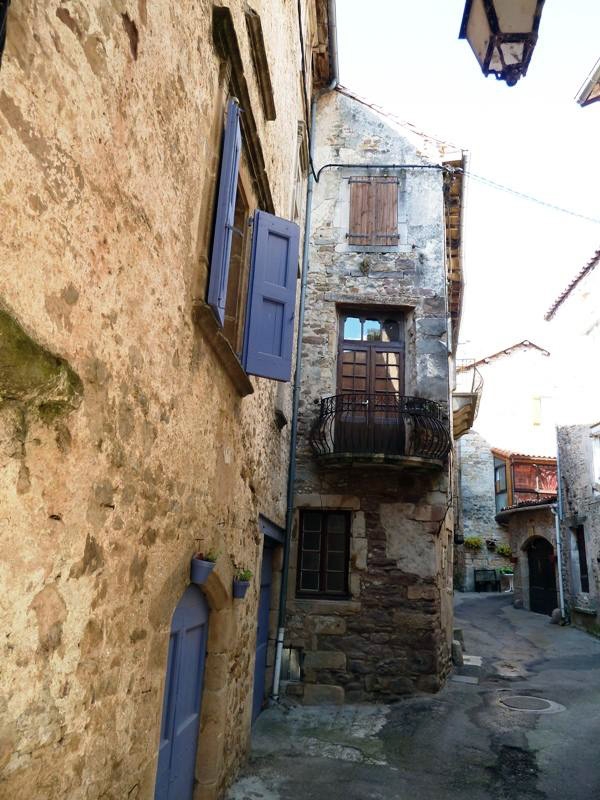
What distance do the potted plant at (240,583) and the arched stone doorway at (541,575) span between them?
558 inches

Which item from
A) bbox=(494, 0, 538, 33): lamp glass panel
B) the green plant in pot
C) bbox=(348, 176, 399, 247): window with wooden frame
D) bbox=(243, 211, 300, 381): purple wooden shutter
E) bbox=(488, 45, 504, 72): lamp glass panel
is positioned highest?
bbox=(348, 176, 399, 247): window with wooden frame

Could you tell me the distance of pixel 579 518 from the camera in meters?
14.2

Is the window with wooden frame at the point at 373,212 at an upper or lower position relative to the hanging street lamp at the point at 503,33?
upper

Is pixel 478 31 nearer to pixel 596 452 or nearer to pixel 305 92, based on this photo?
pixel 305 92

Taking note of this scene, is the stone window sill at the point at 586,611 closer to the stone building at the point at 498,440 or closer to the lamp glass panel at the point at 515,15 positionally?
the stone building at the point at 498,440

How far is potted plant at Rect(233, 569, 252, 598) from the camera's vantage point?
182 inches

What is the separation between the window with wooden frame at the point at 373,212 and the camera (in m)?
9.58

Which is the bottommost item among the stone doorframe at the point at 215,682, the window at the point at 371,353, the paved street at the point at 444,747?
the paved street at the point at 444,747

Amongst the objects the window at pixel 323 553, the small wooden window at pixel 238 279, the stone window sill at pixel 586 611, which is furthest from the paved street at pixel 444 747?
the stone window sill at pixel 586 611

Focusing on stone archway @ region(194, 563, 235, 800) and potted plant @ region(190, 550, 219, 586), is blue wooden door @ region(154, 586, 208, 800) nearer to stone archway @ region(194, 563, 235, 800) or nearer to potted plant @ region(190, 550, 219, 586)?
A: stone archway @ region(194, 563, 235, 800)

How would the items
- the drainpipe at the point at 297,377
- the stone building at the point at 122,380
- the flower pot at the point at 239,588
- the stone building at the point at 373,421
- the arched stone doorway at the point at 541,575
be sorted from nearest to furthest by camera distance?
the stone building at the point at 122,380, the flower pot at the point at 239,588, the drainpipe at the point at 297,377, the stone building at the point at 373,421, the arched stone doorway at the point at 541,575

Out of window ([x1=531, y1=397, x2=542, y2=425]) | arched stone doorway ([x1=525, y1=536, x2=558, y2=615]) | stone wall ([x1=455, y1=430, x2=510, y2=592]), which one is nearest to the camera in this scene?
arched stone doorway ([x1=525, y1=536, x2=558, y2=615])

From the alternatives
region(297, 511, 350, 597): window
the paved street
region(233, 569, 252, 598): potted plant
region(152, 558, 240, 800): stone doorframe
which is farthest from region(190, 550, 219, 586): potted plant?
region(297, 511, 350, 597): window

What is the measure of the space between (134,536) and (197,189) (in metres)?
1.93
